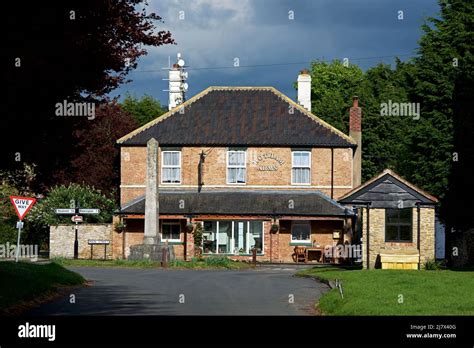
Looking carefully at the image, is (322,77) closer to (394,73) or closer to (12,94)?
(394,73)

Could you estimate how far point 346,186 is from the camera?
5400 cm

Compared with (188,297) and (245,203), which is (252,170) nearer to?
(245,203)

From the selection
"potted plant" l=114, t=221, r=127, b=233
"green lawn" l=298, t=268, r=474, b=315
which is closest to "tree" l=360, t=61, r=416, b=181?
"potted plant" l=114, t=221, r=127, b=233

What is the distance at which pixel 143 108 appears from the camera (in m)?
96.1

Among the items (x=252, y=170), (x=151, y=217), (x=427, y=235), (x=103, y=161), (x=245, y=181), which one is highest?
(x=103, y=161)

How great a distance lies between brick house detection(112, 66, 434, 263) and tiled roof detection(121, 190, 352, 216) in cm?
5

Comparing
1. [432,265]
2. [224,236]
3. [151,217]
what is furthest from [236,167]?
[432,265]

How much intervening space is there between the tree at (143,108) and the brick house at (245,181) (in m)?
38.1

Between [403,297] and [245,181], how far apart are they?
3461 centimetres

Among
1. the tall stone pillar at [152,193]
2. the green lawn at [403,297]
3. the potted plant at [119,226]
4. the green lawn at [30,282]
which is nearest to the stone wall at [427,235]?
the green lawn at [403,297]

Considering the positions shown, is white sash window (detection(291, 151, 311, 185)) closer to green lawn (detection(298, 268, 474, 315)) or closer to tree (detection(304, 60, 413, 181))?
tree (detection(304, 60, 413, 181))

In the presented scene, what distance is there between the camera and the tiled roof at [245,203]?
52.2 metres

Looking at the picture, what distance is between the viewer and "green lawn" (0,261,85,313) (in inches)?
793

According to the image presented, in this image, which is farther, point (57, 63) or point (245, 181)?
point (245, 181)
